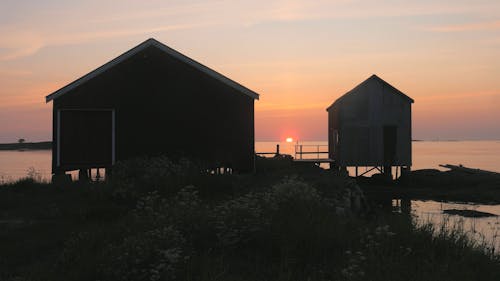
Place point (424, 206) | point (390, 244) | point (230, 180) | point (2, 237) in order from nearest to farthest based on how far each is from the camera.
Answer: point (390, 244)
point (2, 237)
point (230, 180)
point (424, 206)

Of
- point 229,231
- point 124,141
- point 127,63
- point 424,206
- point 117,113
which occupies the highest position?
point 127,63

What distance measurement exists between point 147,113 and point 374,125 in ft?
60.8

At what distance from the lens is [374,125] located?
34.0 metres

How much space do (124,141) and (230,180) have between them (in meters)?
7.63

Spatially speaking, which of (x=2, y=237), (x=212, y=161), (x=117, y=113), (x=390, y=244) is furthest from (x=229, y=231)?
(x=117, y=113)

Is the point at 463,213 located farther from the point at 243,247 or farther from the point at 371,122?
the point at 243,247

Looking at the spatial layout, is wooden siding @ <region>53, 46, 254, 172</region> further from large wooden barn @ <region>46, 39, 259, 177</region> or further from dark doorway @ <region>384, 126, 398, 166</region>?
dark doorway @ <region>384, 126, 398, 166</region>

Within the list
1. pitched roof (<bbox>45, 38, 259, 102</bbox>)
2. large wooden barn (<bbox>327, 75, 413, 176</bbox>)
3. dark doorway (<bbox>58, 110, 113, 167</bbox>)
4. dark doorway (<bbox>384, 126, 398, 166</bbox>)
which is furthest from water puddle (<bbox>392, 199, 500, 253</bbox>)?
dark doorway (<bbox>58, 110, 113, 167</bbox>)

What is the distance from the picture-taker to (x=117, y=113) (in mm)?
22578

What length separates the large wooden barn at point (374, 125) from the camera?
33938 mm

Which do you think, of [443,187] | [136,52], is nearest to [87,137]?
[136,52]

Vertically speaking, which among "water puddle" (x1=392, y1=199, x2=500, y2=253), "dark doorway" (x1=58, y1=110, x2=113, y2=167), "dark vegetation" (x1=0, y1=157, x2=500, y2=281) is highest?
"dark doorway" (x1=58, y1=110, x2=113, y2=167)

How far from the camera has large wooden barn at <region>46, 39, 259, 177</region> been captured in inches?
886

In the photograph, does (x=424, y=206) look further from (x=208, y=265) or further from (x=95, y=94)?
(x=208, y=265)
